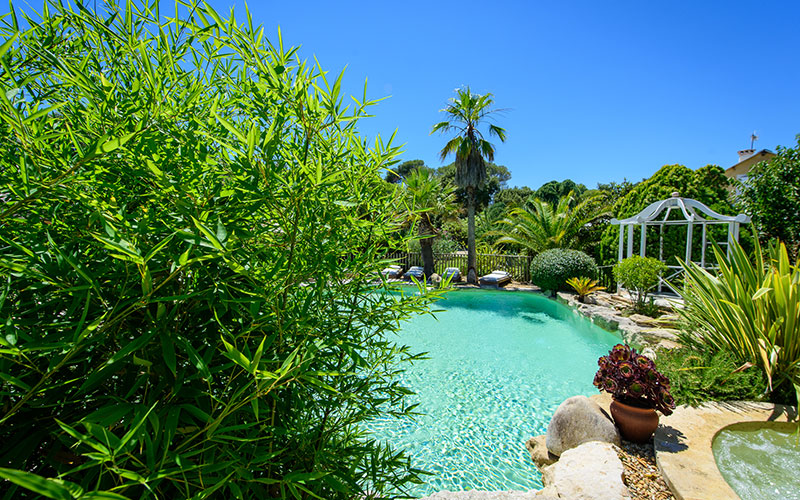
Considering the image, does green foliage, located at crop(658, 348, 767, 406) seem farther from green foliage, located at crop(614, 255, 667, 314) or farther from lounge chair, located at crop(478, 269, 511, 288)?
lounge chair, located at crop(478, 269, 511, 288)

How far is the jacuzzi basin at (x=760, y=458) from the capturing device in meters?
2.35

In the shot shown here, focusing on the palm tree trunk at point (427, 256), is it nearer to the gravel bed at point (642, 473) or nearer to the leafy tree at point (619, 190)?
the leafy tree at point (619, 190)

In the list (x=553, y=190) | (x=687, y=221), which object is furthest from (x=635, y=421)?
(x=553, y=190)

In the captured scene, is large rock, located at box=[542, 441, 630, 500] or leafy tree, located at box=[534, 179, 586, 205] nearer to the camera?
large rock, located at box=[542, 441, 630, 500]

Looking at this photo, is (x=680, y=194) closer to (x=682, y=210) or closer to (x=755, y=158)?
(x=682, y=210)

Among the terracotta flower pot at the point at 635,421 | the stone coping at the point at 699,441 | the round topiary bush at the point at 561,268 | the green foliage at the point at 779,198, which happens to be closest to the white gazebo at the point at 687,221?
the green foliage at the point at 779,198

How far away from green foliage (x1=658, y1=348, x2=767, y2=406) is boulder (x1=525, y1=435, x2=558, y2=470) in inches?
56.6

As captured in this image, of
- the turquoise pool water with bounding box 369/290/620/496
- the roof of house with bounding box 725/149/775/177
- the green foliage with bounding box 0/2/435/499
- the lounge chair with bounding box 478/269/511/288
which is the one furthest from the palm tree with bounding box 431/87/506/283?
the roof of house with bounding box 725/149/775/177

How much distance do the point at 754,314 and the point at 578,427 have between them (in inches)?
86.8

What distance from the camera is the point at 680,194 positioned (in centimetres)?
1073

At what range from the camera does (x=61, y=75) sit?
775 mm

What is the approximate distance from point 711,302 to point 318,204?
494cm

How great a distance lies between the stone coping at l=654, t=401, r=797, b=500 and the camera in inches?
92.4

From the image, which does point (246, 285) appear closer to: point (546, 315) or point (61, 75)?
point (61, 75)
